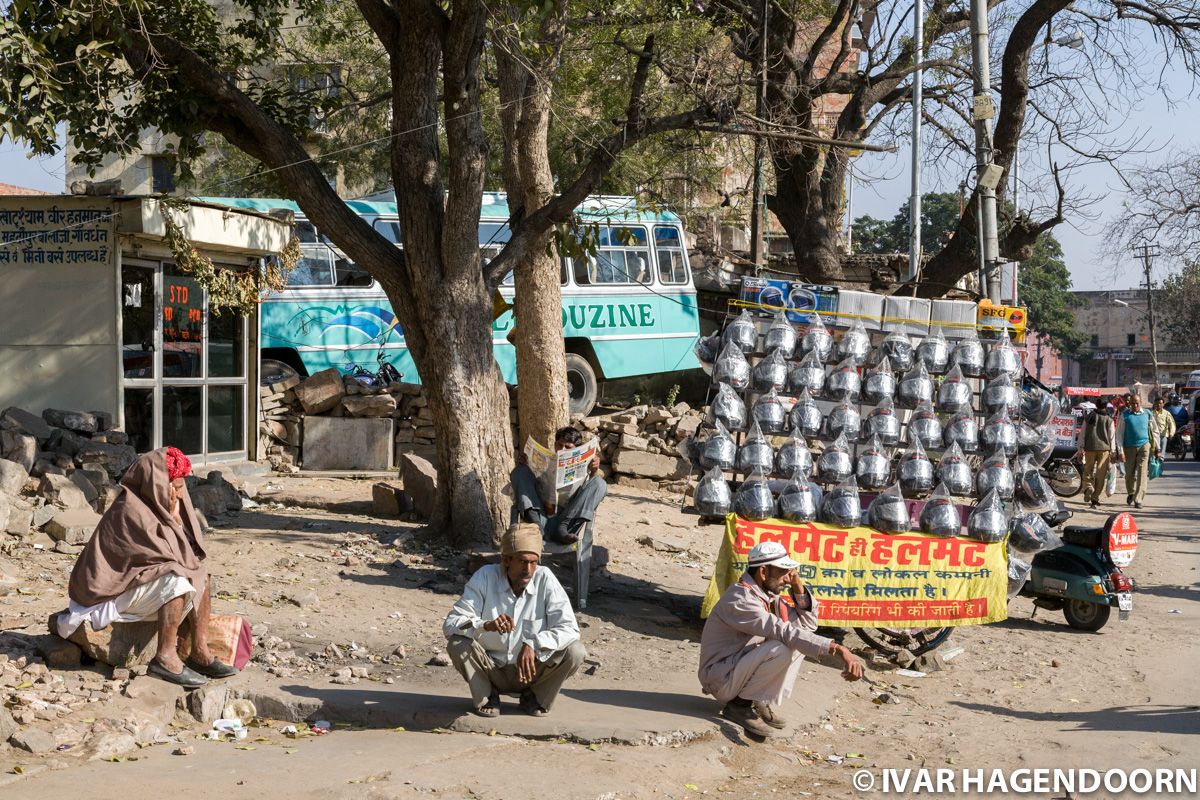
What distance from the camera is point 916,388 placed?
27.1 ft

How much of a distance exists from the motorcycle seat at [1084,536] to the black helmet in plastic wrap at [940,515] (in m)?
1.73

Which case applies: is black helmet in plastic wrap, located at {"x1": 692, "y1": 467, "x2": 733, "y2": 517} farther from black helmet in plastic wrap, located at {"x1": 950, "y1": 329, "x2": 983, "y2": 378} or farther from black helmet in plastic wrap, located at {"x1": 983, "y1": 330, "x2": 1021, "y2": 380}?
black helmet in plastic wrap, located at {"x1": 983, "y1": 330, "x2": 1021, "y2": 380}

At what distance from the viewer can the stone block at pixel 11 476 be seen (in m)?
9.00

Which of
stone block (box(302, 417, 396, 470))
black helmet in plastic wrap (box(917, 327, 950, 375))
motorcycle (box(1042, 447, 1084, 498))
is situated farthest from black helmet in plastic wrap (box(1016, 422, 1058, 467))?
motorcycle (box(1042, 447, 1084, 498))

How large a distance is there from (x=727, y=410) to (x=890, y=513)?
1.30 metres

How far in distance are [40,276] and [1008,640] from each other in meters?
9.27

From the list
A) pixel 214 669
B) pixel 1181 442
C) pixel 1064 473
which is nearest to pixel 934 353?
pixel 214 669

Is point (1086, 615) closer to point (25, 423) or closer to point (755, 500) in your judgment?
point (755, 500)

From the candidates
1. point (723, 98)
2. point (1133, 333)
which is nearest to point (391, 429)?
point (723, 98)

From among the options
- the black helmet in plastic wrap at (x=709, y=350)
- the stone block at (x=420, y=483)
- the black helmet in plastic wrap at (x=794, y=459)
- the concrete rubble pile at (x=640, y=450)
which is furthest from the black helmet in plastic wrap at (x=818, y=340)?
the concrete rubble pile at (x=640, y=450)

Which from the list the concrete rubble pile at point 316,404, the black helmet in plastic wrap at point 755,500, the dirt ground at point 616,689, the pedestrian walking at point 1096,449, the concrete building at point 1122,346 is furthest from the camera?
the concrete building at point 1122,346

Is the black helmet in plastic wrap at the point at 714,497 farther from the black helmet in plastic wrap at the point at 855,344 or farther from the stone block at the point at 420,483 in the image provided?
the stone block at the point at 420,483

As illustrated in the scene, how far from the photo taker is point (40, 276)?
11.2 metres

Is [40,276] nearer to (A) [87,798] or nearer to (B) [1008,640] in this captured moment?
(A) [87,798]
